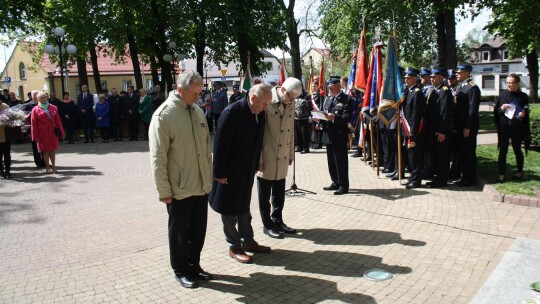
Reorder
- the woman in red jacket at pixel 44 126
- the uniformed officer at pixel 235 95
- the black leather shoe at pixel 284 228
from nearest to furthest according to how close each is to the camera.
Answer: the black leather shoe at pixel 284 228
the woman in red jacket at pixel 44 126
the uniformed officer at pixel 235 95

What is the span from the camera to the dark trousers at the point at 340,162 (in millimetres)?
8227

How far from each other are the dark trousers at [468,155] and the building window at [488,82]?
65838 mm

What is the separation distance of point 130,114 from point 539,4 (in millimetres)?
18577

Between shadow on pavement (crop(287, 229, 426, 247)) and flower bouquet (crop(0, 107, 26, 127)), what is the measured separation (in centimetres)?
768

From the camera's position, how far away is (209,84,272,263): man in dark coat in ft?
16.3

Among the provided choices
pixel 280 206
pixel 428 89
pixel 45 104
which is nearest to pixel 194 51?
pixel 45 104

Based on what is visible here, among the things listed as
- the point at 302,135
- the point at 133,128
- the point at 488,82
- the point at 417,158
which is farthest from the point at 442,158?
the point at 488,82

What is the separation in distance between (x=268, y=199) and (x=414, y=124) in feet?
12.6

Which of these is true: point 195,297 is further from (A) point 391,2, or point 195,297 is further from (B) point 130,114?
(A) point 391,2

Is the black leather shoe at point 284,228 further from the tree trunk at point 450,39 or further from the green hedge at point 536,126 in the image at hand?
the tree trunk at point 450,39

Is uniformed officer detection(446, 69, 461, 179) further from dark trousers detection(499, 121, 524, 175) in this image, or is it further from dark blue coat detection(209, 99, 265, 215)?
dark blue coat detection(209, 99, 265, 215)

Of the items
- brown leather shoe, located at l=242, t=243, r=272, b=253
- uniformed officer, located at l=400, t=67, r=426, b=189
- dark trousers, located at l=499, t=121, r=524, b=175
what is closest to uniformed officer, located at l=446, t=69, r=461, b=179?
uniformed officer, located at l=400, t=67, r=426, b=189

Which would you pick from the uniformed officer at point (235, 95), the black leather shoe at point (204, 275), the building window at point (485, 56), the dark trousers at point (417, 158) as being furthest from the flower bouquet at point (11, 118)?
the building window at point (485, 56)

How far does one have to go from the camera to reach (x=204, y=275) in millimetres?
4762
